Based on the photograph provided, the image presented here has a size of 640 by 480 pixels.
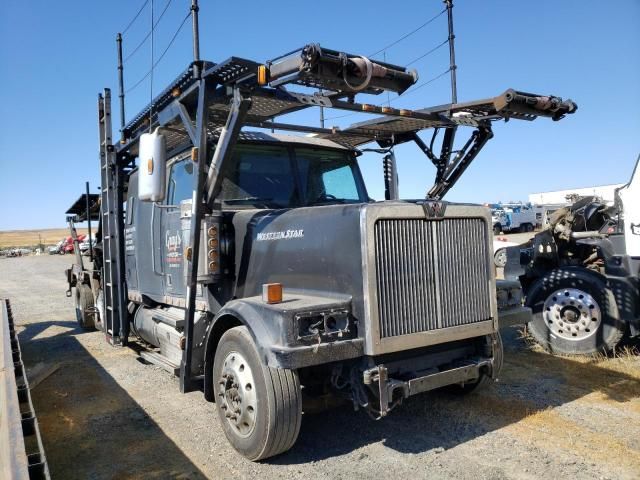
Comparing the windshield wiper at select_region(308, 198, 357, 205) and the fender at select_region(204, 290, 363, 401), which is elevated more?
the windshield wiper at select_region(308, 198, 357, 205)

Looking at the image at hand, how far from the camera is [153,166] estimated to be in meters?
4.14

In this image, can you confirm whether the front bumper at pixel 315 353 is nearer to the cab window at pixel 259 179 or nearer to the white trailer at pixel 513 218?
the cab window at pixel 259 179

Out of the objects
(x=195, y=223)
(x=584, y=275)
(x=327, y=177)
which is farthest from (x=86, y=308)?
(x=584, y=275)

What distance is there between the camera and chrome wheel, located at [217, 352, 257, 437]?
3688 millimetres

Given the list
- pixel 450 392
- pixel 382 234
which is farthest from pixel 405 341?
pixel 450 392

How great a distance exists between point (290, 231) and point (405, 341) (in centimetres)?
122

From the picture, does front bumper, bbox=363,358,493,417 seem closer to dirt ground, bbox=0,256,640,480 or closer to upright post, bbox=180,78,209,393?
dirt ground, bbox=0,256,640,480

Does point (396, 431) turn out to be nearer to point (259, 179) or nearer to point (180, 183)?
point (259, 179)

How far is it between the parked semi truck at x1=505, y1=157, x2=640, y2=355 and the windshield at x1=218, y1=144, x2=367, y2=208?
304 centimetres

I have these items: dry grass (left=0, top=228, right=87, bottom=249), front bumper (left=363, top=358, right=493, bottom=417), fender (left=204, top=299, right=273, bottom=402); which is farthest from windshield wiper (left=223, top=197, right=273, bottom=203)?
dry grass (left=0, top=228, right=87, bottom=249)

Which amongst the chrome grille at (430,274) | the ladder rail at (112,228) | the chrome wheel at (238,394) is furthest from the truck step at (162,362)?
the chrome grille at (430,274)

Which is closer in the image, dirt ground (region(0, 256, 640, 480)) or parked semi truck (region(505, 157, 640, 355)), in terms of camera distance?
dirt ground (region(0, 256, 640, 480))

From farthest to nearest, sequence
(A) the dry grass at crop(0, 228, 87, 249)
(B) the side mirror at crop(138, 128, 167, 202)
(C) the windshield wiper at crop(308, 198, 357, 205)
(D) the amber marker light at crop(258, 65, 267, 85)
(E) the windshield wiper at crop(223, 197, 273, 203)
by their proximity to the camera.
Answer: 1. (A) the dry grass at crop(0, 228, 87, 249)
2. (C) the windshield wiper at crop(308, 198, 357, 205)
3. (E) the windshield wiper at crop(223, 197, 273, 203)
4. (B) the side mirror at crop(138, 128, 167, 202)
5. (D) the amber marker light at crop(258, 65, 267, 85)

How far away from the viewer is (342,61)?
351 centimetres
